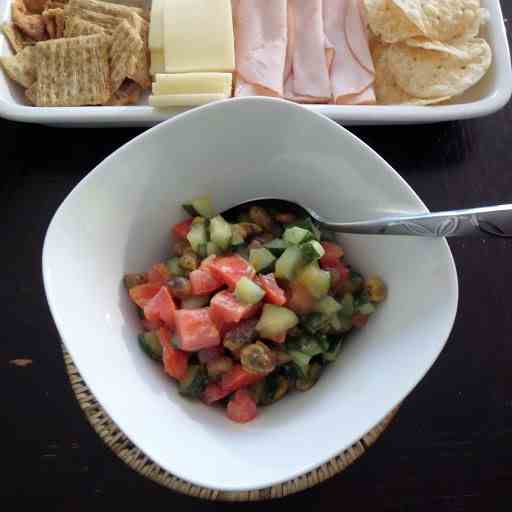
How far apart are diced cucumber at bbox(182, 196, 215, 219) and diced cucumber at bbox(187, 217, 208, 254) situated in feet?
0.14

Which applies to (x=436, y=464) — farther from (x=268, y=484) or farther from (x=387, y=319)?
(x=268, y=484)

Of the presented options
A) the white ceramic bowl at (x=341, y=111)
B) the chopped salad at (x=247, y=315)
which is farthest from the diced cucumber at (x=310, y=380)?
the white ceramic bowl at (x=341, y=111)

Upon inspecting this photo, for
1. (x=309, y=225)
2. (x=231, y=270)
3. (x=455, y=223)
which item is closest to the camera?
(x=455, y=223)

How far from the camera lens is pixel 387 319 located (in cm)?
100

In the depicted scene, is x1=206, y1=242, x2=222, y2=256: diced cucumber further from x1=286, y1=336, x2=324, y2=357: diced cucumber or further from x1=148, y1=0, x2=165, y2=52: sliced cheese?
x1=148, y1=0, x2=165, y2=52: sliced cheese

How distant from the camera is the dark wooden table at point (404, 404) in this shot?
1106mm

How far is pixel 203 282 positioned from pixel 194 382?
17 cm

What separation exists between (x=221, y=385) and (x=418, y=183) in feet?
2.33

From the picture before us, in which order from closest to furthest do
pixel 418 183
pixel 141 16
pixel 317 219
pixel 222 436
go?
1. pixel 222 436
2. pixel 317 219
3. pixel 418 183
4. pixel 141 16

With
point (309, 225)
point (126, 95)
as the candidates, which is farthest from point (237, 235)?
point (126, 95)

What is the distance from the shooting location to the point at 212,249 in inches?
40.1

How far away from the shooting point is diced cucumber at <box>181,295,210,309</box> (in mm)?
972

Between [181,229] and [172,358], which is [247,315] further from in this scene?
[181,229]

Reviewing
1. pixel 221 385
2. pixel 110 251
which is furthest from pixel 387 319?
pixel 110 251
